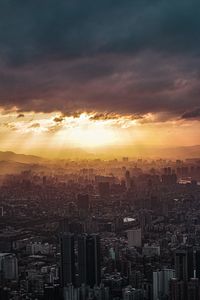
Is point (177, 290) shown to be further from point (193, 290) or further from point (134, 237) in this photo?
point (134, 237)

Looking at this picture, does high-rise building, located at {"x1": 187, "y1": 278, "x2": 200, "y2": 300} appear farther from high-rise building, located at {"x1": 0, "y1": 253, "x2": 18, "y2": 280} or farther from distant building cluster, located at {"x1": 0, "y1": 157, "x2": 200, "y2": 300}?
high-rise building, located at {"x1": 0, "y1": 253, "x2": 18, "y2": 280}

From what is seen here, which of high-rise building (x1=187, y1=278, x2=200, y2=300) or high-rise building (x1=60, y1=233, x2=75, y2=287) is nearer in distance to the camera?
high-rise building (x1=187, y1=278, x2=200, y2=300)

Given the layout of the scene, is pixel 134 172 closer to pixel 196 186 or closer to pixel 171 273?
pixel 196 186

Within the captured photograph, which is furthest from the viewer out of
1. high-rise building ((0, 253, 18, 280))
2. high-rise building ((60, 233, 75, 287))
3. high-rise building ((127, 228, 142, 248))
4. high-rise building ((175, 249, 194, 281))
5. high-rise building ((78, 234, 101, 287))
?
high-rise building ((127, 228, 142, 248))

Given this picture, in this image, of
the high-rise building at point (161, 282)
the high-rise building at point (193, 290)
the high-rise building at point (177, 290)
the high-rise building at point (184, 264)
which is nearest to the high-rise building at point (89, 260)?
the high-rise building at point (161, 282)

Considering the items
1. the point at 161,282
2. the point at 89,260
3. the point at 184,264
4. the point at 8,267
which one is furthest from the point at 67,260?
the point at 184,264

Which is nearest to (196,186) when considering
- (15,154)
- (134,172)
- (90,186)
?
(134,172)

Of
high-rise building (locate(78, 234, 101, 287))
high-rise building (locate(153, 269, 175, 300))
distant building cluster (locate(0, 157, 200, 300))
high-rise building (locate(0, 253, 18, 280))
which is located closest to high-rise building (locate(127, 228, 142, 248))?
distant building cluster (locate(0, 157, 200, 300))
